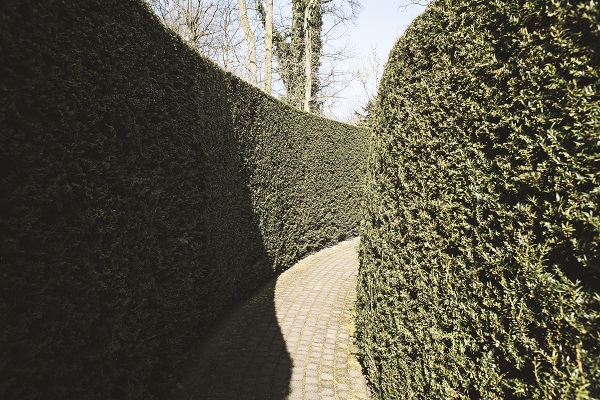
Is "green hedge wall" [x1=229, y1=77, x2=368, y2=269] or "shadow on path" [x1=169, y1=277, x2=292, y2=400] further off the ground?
"green hedge wall" [x1=229, y1=77, x2=368, y2=269]

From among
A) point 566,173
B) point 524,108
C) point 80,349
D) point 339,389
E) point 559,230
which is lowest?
point 339,389

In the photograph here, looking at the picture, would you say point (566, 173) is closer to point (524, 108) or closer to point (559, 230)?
point (559, 230)

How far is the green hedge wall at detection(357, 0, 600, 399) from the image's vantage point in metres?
1.47

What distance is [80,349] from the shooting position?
96.8 inches

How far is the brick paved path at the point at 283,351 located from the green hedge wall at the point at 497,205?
0.90m

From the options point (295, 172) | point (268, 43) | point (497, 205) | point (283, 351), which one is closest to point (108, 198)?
point (497, 205)

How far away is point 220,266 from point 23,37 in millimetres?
3768

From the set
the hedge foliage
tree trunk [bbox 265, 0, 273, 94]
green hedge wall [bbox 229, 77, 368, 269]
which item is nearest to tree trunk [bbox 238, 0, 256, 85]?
tree trunk [bbox 265, 0, 273, 94]

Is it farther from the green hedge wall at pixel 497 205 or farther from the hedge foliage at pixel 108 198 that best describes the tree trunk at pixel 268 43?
the green hedge wall at pixel 497 205

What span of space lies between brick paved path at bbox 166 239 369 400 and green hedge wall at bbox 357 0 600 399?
0.90m

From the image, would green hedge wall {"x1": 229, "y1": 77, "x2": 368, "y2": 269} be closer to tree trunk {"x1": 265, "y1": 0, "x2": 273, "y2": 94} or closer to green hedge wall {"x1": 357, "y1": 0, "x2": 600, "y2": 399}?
green hedge wall {"x1": 357, "y1": 0, "x2": 600, "y2": 399}

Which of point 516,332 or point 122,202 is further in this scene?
point 122,202

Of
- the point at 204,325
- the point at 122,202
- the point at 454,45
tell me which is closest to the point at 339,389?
the point at 204,325

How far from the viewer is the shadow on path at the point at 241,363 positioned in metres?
3.68
